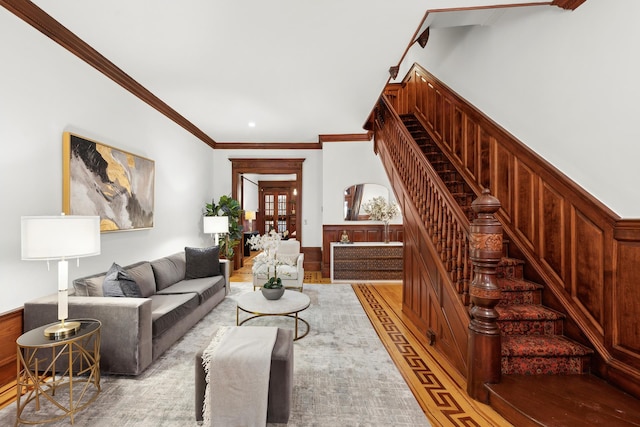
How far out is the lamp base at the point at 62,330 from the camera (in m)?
1.91

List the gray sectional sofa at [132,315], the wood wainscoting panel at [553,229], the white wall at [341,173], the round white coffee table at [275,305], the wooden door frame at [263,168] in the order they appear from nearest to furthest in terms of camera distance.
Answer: the gray sectional sofa at [132,315], the wood wainscoting panel at [553,229], the round white coffee table at [275,305], the white wall at [341,173], the wooden door frame at [263,168]

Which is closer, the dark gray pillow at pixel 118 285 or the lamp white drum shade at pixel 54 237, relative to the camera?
the lamp white drum shade at pixel 54 237

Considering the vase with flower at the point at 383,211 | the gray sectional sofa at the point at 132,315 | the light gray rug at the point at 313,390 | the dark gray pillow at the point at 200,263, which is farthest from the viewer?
the vase with flower at the point at 383,211

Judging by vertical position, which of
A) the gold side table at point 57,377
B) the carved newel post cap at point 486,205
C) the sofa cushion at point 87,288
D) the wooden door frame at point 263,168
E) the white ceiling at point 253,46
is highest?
the white ceiling at point 253,46

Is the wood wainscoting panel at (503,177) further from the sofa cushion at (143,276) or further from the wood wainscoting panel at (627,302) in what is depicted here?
the sofa cushion at (143,276)

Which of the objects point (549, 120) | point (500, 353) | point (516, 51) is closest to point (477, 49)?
point (516, 51)

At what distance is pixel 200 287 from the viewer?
3658mm

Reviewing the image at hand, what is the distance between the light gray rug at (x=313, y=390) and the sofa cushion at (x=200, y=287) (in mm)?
465

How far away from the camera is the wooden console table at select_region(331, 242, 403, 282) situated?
568cm

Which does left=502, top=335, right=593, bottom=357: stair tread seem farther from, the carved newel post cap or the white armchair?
the white armchair

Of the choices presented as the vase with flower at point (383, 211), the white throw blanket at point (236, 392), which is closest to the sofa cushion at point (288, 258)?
the vase with flower at point (383, 211)

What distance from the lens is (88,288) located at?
2580 mm

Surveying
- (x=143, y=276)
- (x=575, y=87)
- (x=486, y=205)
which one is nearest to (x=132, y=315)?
(x=143, y=276)

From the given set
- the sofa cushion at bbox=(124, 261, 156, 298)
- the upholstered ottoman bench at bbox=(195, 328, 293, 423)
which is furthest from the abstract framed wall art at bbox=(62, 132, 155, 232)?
the upholstered ottoman bench at bbox=(195, 328, 293, 423)
